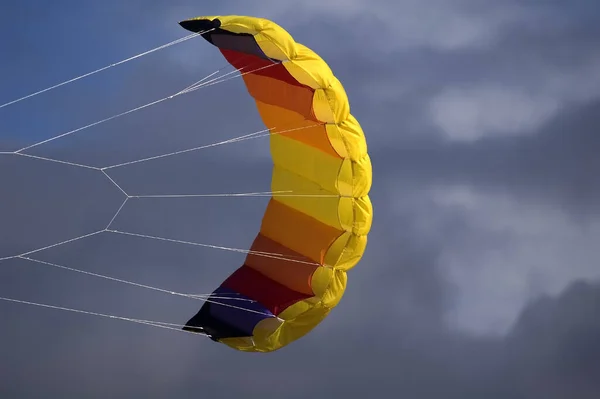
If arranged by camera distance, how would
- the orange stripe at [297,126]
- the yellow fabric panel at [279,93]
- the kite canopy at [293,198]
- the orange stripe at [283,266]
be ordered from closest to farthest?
the kite canopy at [293,198]
the yellow fabric panel at [279,93]
the orange stripe at [297,126]
the orange stripe at [283,266]

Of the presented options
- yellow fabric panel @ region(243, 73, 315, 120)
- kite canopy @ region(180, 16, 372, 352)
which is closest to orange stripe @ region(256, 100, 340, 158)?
kite canopy @ region(180, 16, 372, 352)

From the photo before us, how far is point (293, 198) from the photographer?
16.8m

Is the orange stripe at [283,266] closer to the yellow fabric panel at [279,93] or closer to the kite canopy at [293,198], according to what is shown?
the kite canopy at [293,198]

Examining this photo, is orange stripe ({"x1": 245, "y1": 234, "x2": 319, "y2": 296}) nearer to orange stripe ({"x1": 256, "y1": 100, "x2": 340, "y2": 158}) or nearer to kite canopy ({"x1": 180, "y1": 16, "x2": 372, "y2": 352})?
kite canopy ({"x1": 180, "y1": 16, "x2": 372, "y2": 352})

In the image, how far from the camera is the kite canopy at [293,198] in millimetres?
14256

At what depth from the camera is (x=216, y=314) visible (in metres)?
16.7

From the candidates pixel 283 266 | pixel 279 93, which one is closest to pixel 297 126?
pixel 279 93

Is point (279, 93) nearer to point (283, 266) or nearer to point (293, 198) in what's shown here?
point (293, 198)

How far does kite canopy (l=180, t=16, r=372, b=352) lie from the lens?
46.8ft

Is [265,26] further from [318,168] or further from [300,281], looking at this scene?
[300,281]

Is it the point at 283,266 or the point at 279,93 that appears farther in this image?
the point at 283,266

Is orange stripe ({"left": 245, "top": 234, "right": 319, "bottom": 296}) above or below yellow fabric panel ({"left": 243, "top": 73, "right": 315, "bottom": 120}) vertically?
below

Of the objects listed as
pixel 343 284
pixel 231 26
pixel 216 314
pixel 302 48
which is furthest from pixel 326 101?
pixel 216 314

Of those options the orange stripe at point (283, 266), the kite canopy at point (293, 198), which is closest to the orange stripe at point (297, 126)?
the kite canopy at point (293, 198)
